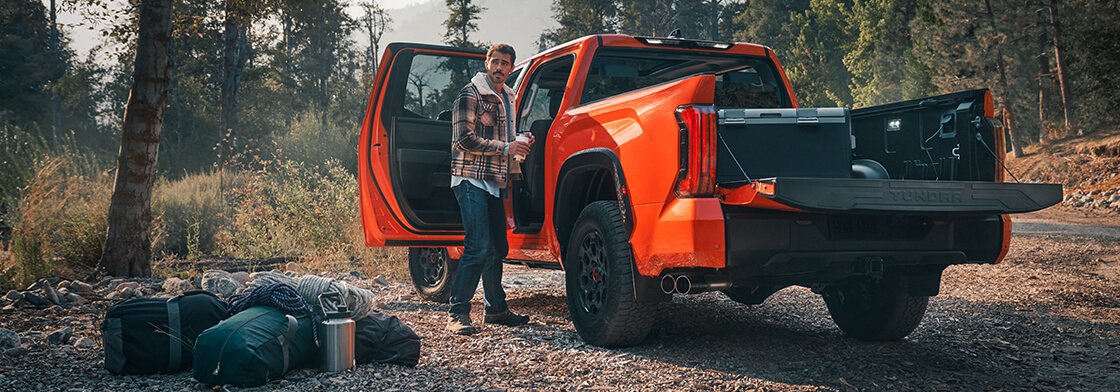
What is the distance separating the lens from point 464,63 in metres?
7.70

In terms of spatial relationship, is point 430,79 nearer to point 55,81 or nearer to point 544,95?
point 544,95

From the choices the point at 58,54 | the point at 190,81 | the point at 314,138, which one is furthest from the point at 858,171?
the point at 58,54

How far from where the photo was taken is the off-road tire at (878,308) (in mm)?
5355

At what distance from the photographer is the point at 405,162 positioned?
7.02 m

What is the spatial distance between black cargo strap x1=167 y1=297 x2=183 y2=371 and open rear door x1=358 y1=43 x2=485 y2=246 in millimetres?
2433

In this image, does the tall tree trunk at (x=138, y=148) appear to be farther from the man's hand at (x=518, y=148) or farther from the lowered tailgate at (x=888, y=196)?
the lowered tailgate at (x=888, y=196)

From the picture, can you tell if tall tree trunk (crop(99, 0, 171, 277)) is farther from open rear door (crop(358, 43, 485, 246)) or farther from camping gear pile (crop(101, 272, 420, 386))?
camping gear pile (crop(101, 272, 420, 386))

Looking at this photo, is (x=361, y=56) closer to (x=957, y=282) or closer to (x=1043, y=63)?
(x=1043, y=63)

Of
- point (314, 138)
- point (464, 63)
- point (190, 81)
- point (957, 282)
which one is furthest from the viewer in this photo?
point (190, 81)

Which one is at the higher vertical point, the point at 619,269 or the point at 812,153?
the point at 812,153

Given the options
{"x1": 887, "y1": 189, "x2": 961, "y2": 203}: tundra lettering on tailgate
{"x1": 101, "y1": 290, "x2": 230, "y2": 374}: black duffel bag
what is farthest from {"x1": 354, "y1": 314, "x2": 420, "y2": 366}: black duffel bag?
{"x1": 887, "y1": 189, "x2": 961, "y2": 203}: tundra lettering on tailgate

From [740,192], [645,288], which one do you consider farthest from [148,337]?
[740,192]

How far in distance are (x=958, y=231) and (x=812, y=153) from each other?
34.8 inches

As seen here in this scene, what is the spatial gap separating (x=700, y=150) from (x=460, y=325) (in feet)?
7.56
